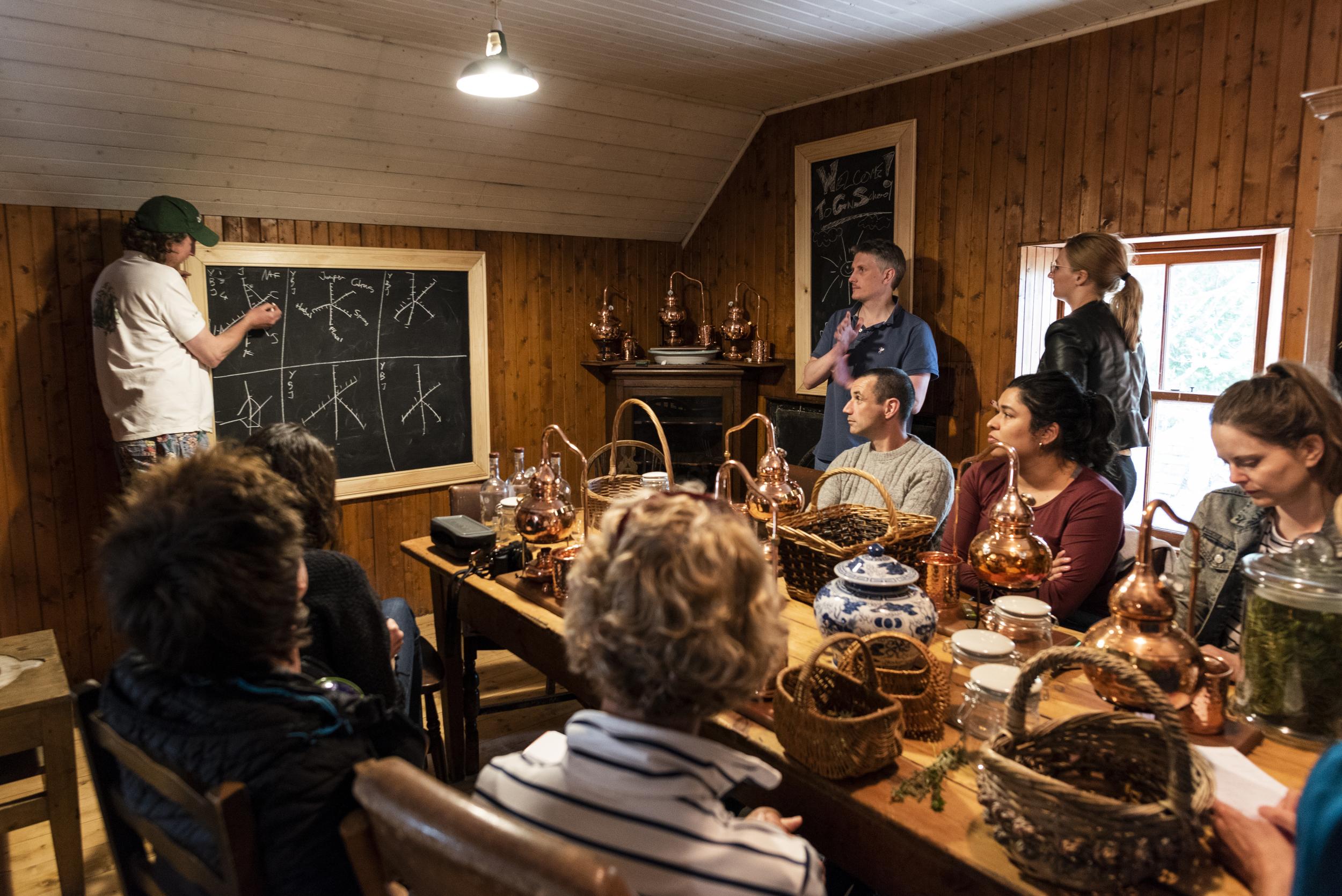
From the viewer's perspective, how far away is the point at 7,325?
3334 mm

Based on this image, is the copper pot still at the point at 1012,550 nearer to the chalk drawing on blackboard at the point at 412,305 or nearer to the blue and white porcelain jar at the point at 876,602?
the blue and white porcelain jar at the point at 876,602

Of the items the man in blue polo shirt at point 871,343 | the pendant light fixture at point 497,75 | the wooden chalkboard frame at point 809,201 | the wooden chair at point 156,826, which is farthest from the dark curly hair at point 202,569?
the wooden chalkboard frame at point 809,201

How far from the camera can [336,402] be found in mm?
4152

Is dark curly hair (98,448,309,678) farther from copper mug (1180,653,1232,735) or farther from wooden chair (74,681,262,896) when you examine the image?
copper mug (1180,653,1232,735)

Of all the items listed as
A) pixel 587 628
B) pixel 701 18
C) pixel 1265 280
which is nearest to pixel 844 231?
pixel 701 18

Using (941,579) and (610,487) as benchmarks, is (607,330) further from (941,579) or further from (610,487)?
(941,579)

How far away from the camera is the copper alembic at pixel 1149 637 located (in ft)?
4.41

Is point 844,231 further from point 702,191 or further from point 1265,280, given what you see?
point 1265,280

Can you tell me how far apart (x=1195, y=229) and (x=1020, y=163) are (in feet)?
2.44

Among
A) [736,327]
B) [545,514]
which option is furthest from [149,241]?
[736,327]

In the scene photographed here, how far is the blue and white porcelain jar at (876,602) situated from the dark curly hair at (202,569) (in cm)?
88

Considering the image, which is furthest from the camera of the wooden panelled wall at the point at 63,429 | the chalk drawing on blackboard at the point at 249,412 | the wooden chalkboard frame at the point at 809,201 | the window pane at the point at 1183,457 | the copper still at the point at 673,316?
the copper still at the point at 673,316

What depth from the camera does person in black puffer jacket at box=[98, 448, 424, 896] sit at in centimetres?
101

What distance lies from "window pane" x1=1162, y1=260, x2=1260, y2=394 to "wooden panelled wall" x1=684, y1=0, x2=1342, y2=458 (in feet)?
1.54
